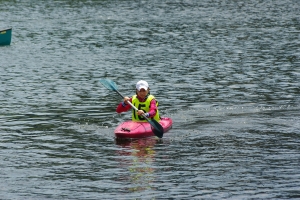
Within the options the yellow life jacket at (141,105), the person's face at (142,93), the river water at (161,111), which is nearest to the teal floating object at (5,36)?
the river water at (161,111)

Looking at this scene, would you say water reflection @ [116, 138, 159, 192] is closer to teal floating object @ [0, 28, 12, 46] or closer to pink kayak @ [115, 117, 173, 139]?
pink kayak @ [115, 117, 173, 139]

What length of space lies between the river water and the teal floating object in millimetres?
1099

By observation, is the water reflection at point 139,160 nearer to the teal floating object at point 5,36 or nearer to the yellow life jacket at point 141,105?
the yellow life jacket at point 141,105

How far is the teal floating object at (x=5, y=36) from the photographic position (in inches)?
2295

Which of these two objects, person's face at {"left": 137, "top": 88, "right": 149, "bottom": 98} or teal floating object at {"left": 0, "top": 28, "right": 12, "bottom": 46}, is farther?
teal floating object at {"left": 0, "top": 28, "right": 12, "bottom": 46}

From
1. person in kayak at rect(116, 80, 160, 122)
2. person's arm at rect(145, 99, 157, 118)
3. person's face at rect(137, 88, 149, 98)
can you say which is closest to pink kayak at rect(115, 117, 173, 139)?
person in kayak at rect(116, 80, 160, 122)

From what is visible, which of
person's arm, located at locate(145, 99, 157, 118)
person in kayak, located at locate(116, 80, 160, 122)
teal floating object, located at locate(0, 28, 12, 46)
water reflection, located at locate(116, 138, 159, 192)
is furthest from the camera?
teal floating object, located at locate(0, 28, 12, 46)

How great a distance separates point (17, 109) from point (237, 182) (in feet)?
45.9

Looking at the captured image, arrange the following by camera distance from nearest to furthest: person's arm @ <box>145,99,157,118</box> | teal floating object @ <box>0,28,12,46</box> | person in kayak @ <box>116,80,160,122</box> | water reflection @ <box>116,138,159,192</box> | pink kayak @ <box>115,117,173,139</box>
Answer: water reflection @ <box>116,138,159,192</box>
pink kayak @ <box>115,117,173,139</box>
person's arm @ <box>145,99,157,118</box>
person in kayak @ <box>116,80,160,122</box>
teal floating object @ <box>0,28,12,46</box>

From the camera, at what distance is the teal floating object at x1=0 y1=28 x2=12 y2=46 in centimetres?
5828

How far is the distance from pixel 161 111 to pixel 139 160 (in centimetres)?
882

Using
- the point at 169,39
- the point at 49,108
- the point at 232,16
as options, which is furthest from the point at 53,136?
the point at 232,16

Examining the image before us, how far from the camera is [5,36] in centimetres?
5841

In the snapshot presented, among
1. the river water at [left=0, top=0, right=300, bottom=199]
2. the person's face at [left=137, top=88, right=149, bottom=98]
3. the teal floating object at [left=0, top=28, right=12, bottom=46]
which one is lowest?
the teal floating object at [left=0, top=28, right=12, bottom=46]
